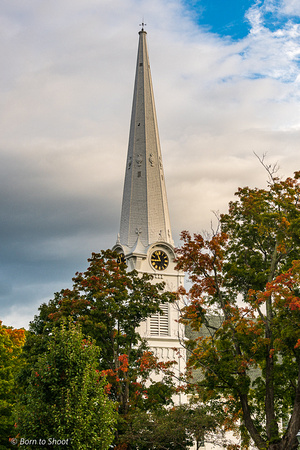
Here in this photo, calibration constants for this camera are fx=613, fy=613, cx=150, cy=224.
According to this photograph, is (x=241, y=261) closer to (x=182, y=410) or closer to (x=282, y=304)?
(x=282, y=304)

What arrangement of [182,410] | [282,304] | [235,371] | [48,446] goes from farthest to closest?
[182,410] → [235,371] → [282,304] → [48,446]

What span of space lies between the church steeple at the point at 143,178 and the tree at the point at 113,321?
2496cm

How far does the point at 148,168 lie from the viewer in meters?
59.2

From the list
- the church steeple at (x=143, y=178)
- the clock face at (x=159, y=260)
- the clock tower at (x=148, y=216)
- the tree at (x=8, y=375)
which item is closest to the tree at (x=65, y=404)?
the tree at (x=8, y=375)

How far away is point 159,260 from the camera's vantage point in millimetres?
56156

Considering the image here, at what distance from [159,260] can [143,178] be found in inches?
326

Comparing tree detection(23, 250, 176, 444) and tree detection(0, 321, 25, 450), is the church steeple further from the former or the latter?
tree detection(23, 250, 176, 444)

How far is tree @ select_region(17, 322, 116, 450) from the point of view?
61.4ft

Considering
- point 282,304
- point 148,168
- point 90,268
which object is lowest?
point 282,304

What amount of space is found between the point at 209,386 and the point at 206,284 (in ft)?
13.5

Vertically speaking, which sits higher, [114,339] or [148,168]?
[148,168]

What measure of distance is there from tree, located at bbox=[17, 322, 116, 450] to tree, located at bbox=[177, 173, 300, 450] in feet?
17.8

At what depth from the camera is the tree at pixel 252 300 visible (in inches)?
870

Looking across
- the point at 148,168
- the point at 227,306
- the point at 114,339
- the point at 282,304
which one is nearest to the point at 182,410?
the point at 114,339
